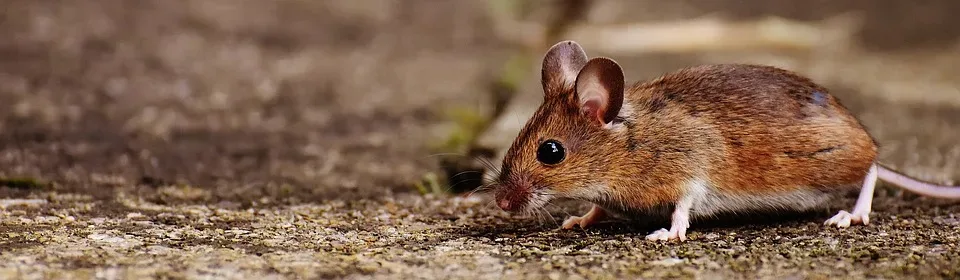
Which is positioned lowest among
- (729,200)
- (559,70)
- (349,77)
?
(729,200)

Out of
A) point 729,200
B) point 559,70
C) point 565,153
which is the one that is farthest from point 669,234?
point 559,70

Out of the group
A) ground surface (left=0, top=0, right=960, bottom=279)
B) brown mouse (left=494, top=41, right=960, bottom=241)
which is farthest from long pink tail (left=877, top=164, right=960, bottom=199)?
brown mouse (left=494, top=41, right=960, bottom=241)

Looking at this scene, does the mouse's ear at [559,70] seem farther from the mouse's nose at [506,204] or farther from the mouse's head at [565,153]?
the mouse's nose at [506,204]

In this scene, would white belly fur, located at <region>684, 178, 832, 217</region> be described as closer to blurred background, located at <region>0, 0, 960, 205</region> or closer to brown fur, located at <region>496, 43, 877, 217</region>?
brown fur, located at <region>496, 43, 877, 217</region>

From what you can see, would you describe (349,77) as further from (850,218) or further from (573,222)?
(850,218)

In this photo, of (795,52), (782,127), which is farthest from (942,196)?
(795,52)

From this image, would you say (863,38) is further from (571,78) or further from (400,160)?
(571,78)
